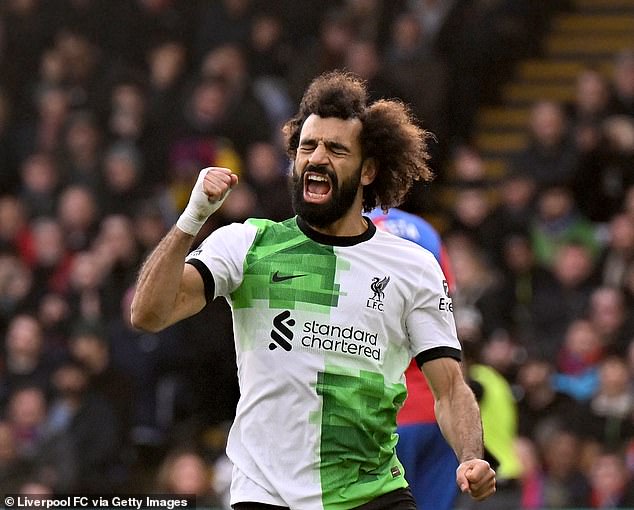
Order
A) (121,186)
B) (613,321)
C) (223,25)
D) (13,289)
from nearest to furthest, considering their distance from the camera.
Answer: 1. (613,321)
2. (13,289)
3. (121,186)
4. (223,25)

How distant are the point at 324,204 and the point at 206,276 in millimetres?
509

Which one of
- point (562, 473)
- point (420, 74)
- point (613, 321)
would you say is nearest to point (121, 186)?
point (420, 74)

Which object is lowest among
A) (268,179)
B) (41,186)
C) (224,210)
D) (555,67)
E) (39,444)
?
(39,444)

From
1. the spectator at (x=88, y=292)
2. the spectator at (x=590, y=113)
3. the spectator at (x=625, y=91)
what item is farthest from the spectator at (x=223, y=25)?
the spectator at (x=625, y=91)

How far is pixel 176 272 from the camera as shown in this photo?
213 inches

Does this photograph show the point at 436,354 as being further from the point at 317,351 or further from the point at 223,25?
the point at 223,25

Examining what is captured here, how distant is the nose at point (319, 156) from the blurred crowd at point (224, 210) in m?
3.70

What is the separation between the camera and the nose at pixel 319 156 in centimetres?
580

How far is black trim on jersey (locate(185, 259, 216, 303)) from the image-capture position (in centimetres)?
556

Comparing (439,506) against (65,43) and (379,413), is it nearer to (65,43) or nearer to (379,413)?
(379,413)

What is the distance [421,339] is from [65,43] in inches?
406

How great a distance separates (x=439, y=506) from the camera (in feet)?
24.5

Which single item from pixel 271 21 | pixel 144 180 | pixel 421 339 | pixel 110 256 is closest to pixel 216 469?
pixel 110 256

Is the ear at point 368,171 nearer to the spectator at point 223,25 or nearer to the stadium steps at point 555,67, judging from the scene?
the stadium steps at point 555,67
